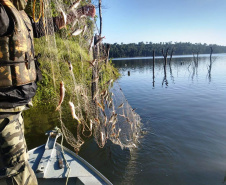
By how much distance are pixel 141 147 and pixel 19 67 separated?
5596mm

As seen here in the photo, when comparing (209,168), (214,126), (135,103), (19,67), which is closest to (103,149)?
(209,168)

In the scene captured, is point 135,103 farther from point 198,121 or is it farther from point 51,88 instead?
point 51,88

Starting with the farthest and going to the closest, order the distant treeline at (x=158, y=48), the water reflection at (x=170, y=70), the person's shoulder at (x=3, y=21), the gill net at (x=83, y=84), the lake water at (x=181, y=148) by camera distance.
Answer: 1. the distant treeline at (x=158, y=48)
2. the water reflection at (x=170, y=70)
3. the lake water at (x=181, y=148)
4. the gill net at (x=83, y=84)
5. the person's shoulder at (x=3, y=21)

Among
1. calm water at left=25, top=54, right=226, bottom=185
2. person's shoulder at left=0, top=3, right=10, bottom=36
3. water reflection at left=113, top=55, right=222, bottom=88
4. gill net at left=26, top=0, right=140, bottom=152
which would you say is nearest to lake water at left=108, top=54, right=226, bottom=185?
calm water at left=25, top=54, right=226, bottom=185

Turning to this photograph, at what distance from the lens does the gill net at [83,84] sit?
3236mm

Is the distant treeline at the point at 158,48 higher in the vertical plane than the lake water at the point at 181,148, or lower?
higher

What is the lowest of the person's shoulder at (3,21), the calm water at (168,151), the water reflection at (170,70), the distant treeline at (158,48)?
the calm water at (168,151)

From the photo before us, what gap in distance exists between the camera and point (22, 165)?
248cm

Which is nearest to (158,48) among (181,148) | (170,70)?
(170,70)

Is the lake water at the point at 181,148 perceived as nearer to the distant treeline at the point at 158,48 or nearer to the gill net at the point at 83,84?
the gill net at the point at 83,84

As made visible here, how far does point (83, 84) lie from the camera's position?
5.27 metres

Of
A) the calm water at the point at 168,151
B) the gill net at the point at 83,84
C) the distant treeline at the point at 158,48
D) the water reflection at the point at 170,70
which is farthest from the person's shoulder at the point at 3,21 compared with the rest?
the distant treeline at the point at 158,48

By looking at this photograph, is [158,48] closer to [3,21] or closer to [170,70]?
[170,70]

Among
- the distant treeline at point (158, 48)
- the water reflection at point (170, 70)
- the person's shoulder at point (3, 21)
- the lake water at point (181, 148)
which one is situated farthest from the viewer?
the distant treeline at point (158, 48)
